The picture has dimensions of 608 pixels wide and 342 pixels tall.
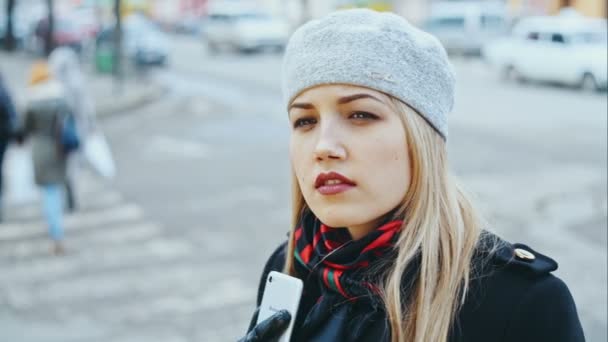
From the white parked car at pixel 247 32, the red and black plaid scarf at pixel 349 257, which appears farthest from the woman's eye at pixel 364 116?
the white parked car at pixel 247 32

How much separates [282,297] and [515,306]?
58 cm

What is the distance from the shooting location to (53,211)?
734 cm

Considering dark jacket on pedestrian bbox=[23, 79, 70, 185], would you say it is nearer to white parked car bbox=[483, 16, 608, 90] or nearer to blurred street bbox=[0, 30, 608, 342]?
blurred street bbox=[0, 30, 608, 342]

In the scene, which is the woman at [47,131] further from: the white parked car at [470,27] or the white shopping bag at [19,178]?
the white parked car at [470,27]

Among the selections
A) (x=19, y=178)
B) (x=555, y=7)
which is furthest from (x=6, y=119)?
(x=555, y=7)

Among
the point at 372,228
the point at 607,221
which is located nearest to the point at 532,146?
the point at 607,221

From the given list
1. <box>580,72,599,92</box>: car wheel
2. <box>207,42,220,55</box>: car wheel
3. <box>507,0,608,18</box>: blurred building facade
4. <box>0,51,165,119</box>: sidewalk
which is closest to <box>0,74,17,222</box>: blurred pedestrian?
<box>0,51,165,119</box>: sidewalk

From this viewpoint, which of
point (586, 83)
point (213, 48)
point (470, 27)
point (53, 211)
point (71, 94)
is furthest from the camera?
point (213, 48)

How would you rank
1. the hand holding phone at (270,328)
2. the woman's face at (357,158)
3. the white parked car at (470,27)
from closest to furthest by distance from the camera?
the woman's face at (357,158), the hand holding phone at (270,328), the white parked car at (470,27)

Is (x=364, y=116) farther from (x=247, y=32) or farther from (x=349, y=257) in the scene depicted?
(x=247, y=32)

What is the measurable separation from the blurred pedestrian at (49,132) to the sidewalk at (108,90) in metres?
8.46

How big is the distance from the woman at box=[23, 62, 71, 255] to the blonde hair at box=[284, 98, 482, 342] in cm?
615

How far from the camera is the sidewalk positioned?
56.4 feet

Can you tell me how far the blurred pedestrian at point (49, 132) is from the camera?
24.7ft
